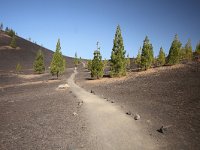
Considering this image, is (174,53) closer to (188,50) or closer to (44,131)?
(188,50)

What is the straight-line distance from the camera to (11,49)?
Result: 193250 mm

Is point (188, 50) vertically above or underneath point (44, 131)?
above

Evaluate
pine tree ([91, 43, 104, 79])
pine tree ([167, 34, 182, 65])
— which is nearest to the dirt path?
pine tree ([91, 43, 104, 79])

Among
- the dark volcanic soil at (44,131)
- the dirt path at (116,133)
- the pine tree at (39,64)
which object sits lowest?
the dark volcanic soil at (44,131)

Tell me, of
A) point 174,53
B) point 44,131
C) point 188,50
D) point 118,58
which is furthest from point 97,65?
point 188,50

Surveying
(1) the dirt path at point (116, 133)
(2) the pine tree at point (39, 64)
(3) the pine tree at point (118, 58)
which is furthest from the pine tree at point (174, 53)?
(2) the pine tree at point (39, 64)

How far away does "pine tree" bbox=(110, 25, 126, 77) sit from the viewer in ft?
204

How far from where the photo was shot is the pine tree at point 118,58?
6233 cm

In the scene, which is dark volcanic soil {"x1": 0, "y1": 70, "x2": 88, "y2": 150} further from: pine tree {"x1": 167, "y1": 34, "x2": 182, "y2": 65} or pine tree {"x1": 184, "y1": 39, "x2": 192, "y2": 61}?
pine tree {"x1": 184, "y1": 39, "x2": 192, "y2": 61}

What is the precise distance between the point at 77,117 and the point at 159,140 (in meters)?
9.99

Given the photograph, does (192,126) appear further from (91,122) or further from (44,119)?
(44,119)

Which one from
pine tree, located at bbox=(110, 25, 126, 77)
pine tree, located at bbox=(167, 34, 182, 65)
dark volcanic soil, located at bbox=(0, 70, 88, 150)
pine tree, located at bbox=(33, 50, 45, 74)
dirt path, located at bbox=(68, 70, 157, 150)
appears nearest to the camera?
dirt path, located at bbox=(68, 70, 157, 150)

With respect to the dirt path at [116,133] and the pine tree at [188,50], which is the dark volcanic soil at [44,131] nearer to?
the dirt path at [116,133]

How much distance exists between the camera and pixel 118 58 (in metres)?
62.1
